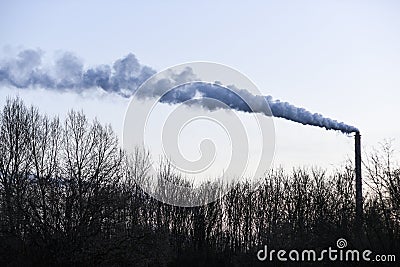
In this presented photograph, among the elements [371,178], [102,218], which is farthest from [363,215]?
[102,218]

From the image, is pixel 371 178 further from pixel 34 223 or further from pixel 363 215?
pixel 34 223

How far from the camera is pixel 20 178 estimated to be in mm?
29281

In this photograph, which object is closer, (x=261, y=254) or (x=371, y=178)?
(x=371, y=178)

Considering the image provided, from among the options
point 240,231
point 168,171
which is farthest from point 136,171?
point 240,231

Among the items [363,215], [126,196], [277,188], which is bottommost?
[363,215]

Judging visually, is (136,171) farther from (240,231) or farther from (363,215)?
(363,215)

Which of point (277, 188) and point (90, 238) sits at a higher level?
point (277, 188)

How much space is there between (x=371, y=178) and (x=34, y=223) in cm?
1380

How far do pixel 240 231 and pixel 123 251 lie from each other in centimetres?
1616

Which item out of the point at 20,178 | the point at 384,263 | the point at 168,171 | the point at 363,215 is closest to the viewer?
the point at 384,263

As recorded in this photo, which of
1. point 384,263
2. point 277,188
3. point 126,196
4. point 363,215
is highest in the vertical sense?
point 277,188

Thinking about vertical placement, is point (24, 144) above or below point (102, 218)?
above

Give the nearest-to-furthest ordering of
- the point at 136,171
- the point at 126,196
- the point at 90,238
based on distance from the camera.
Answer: the point at 90,238 < the point at 126,196 < the point at 136,171

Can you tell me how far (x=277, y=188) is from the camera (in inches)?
1505
